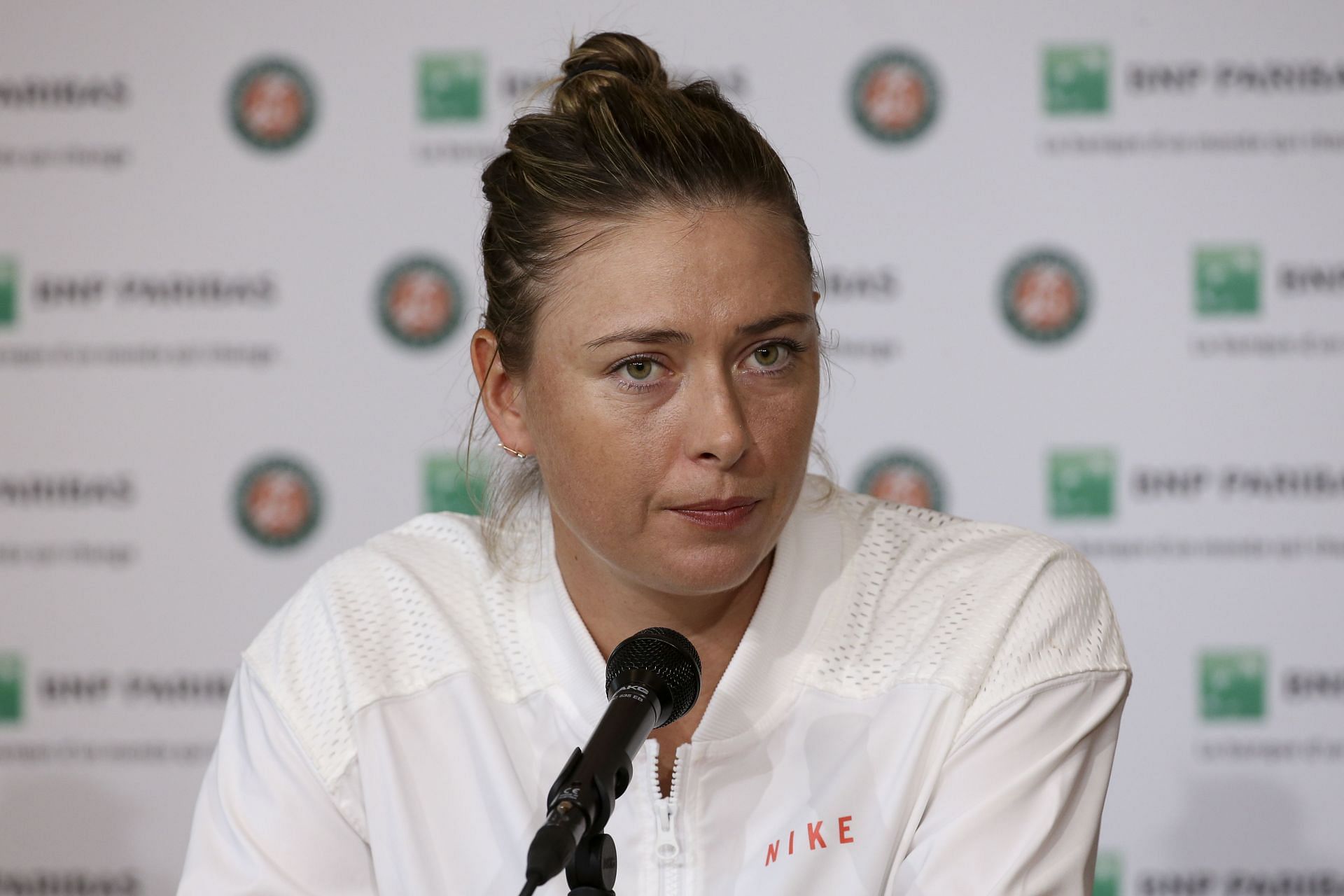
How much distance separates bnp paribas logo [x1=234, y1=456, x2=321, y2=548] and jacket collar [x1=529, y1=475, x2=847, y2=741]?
1.31 m

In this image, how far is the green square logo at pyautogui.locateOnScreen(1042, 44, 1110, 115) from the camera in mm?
2752

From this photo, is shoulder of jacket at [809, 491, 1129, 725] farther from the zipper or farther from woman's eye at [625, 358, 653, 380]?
woman's eye at [625, 358, 653, 380]

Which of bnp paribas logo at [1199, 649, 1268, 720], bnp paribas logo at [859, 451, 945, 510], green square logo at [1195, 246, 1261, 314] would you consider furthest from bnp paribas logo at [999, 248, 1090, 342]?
bnp paribas logo at [1199, 649, 1268, 720]

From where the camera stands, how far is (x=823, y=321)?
109 inches

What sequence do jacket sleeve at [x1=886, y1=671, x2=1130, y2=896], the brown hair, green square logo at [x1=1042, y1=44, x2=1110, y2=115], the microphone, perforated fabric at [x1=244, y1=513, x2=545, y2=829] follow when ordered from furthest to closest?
green square logo at [x1=1042, y1=44, x2=1110, y2=115] < perforated fabric at [x1=244, y1=513, x2=545, y2=829] < the brown hair < jacket sleeve at [x1=886, y1=671, x2=1130, y2=896] < the microphone

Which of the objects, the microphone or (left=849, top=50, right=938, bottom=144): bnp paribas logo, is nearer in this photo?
the microphone

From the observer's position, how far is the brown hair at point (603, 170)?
4.69 ft

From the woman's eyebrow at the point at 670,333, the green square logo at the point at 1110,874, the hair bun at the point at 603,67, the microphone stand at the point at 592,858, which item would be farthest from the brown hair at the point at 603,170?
the green square logo at the point at 1110,874

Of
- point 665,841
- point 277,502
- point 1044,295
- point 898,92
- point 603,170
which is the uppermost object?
point 898,92

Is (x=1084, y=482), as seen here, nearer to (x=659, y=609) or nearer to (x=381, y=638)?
(x=659, y=609)

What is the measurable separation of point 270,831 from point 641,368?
64cm

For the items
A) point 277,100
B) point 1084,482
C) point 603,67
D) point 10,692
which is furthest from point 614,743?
point 10,692

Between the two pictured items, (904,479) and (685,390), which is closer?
(685,390)

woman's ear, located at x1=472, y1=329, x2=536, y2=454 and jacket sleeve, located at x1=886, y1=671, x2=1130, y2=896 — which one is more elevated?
woman's ear, located at x1=472, y1=329, x2=536, y2=454
